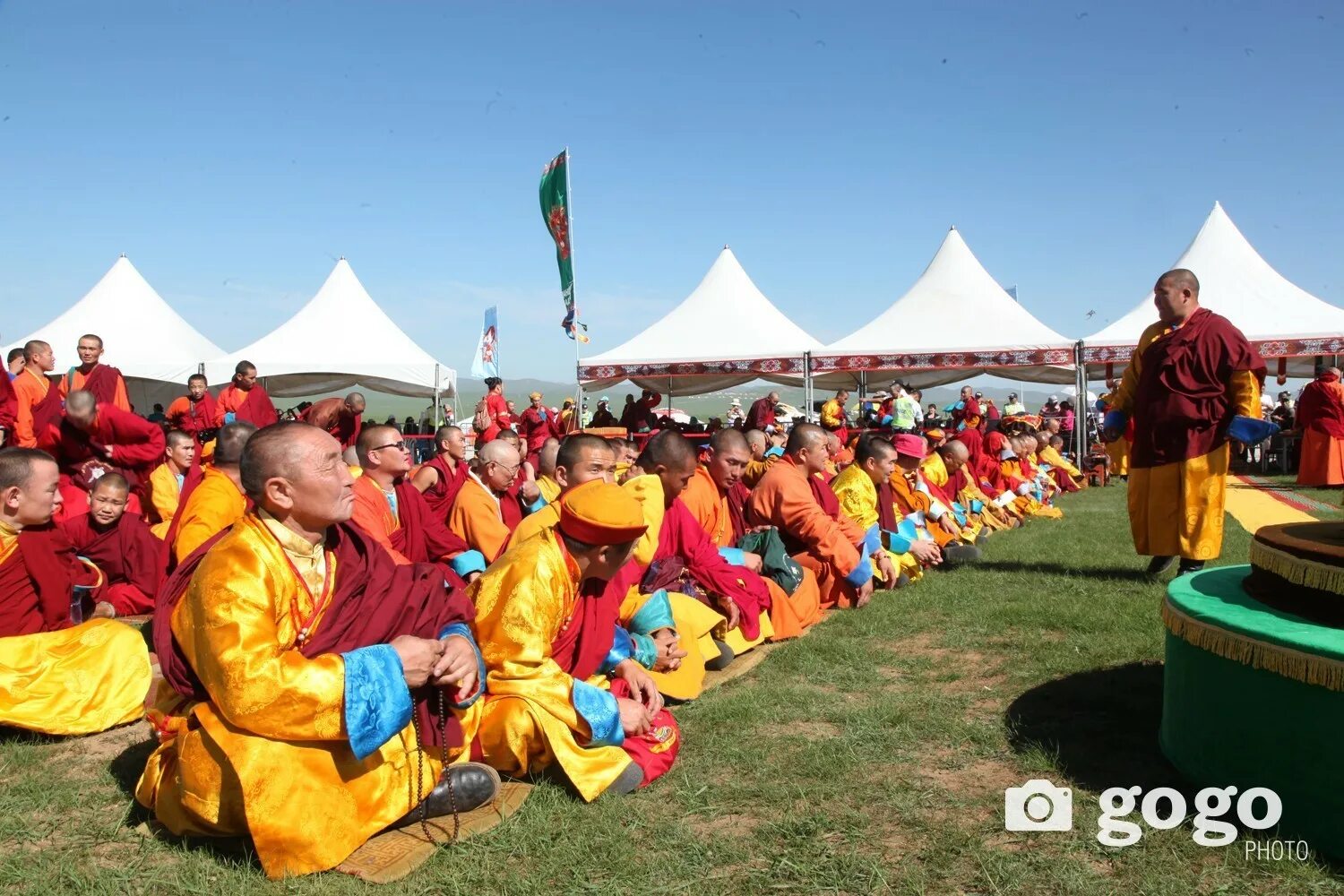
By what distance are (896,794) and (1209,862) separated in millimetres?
884

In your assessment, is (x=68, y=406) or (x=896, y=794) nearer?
(x=896, y=794)

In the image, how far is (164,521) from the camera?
7406 millimetres

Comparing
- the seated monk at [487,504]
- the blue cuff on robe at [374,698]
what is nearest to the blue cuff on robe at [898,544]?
the seated monk at [487,504]

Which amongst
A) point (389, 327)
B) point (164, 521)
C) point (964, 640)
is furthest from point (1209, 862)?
point (389, 327)

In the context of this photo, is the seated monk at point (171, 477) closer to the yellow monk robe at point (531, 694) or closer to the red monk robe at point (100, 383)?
the red monk robe at point (100, 383)

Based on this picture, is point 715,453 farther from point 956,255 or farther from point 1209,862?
point 956,255

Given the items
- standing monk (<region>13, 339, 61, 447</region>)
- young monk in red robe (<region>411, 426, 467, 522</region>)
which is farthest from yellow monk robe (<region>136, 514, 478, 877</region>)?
standing monk (<region>13, 339, 61, 447</region>)

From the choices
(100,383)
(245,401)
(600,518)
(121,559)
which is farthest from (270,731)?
(245,401)

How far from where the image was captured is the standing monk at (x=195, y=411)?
11258 millimetres

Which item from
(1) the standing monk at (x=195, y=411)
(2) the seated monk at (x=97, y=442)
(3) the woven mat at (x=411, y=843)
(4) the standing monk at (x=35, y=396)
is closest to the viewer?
(3) the woven mat at (x=411, y=843)

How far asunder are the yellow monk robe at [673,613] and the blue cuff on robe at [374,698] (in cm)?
132

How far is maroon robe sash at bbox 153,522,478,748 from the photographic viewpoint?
9.09 feet

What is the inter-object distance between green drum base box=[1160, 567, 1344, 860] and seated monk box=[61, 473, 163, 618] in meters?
5.87

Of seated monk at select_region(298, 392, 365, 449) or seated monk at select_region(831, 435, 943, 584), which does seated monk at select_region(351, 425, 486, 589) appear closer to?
seated monk at select_region(298, 392, 365, 449)
